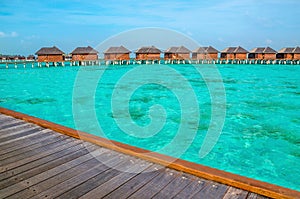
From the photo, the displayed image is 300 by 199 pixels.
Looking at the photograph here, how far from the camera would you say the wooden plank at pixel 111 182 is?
2.04 m

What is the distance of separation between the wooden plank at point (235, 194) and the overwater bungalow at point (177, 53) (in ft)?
148

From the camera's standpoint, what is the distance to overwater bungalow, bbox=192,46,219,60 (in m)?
46.8

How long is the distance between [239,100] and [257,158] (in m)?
7.35

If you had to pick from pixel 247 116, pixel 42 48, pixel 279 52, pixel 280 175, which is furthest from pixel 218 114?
pixel 279 52

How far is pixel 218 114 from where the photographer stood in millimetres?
10344

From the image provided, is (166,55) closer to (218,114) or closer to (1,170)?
(218,114)

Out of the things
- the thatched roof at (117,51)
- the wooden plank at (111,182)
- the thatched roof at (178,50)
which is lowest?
the wooden plank at (111,182)

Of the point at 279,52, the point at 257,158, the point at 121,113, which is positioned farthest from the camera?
the point at 279,52

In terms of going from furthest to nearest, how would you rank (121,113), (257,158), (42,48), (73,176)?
(42,48), (121,113), (257,158), (73,176)

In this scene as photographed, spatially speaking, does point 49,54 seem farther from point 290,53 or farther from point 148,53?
point 290,53

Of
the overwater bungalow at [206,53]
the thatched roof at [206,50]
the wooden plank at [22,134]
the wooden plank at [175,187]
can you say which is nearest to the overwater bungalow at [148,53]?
the thatched roof at [206,50]

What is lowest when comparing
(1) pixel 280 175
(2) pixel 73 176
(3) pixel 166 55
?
(1) pixel 280 175

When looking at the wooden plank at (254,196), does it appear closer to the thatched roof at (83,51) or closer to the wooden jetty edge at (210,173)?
the wooden jetty edge at (210,173)

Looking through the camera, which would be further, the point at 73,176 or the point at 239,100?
the point at 239,100
